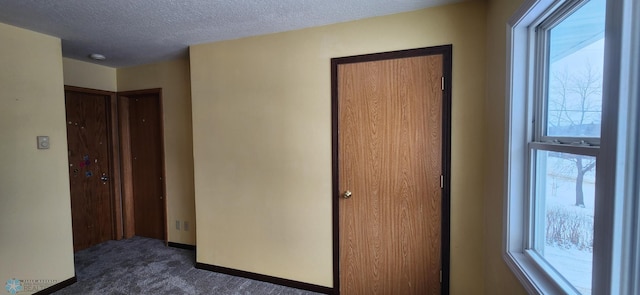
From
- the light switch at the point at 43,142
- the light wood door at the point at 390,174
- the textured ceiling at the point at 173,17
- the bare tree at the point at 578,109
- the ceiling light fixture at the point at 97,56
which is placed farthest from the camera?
the ceiling light fixture at the point at 97,56

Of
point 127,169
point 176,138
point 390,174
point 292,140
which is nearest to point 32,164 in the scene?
point 176,138

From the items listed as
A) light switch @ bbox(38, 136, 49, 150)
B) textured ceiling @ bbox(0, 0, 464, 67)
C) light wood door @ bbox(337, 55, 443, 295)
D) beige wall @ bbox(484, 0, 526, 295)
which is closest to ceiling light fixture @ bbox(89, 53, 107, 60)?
textured ceiling @ bbox(0, 0, 464, 67)

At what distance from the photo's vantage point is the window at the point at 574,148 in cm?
69

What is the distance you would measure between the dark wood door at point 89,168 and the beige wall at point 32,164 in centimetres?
79

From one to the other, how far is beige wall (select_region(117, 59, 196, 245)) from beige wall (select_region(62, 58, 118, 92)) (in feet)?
1.33

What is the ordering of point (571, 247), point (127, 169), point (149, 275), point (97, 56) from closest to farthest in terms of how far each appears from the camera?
point (571, 247) → point (149, 275) → point (97, 56) → point (127, 169)

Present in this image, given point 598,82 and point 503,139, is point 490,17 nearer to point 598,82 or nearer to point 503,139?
point 503,139

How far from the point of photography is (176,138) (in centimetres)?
322

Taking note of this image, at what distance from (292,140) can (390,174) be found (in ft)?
2.89

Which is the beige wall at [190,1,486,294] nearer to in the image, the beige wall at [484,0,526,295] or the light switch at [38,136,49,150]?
the beige wall at [484,0,526,295]

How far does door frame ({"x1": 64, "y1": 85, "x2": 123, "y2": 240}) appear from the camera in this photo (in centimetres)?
340

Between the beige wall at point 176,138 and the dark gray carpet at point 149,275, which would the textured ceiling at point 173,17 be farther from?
the dark gray carpet at point 149,275

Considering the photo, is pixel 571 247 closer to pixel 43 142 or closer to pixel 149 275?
pixel 149 275

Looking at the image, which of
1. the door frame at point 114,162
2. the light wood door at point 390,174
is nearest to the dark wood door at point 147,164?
the door frame at point 114,162
